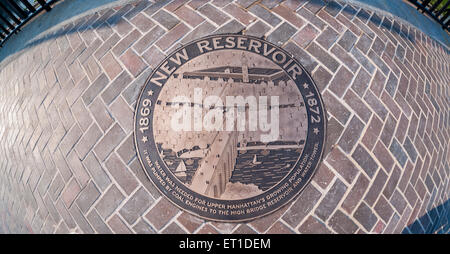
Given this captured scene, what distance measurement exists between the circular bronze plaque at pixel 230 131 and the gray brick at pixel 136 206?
149 millimetres

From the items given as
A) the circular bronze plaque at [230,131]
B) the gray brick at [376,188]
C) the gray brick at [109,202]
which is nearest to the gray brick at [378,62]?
the circular bronze plaque at [230,131]

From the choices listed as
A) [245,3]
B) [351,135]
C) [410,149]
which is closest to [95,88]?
[245,3]

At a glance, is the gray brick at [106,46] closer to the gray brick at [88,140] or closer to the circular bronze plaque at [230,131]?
the circular bronze plaque at [230,131]

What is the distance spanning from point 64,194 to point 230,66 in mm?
1911

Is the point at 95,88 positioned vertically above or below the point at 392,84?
above

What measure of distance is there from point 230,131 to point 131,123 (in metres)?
0.88

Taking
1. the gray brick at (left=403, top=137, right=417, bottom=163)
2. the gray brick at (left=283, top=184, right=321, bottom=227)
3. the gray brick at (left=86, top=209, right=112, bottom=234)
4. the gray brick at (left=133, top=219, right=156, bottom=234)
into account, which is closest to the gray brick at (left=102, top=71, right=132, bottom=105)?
the gray brick at (left=86, top=209, right=112, bottom=234)

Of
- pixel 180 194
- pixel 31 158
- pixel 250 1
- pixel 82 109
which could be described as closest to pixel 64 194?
pixel 31 158

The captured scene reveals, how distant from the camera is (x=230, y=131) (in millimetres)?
2129

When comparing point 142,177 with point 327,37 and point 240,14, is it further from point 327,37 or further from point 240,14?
point 327,37

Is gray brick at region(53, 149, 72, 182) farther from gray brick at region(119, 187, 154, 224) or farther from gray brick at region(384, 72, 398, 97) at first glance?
gray brick at region(384, 72, 398, 97)

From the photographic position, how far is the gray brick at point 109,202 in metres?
2.19

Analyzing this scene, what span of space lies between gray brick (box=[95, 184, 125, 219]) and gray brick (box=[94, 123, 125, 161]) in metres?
0.30

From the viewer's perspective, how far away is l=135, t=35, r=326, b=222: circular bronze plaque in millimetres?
2088
